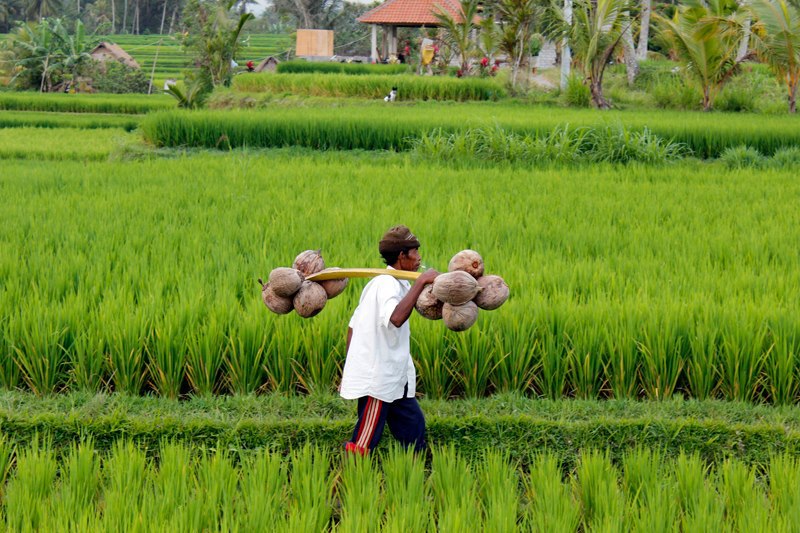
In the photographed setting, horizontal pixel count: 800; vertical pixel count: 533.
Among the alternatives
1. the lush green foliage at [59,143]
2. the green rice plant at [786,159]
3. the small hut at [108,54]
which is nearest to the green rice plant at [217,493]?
the green rice plant at [786,159]

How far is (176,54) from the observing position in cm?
4503

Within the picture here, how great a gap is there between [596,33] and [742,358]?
12480 millimetres

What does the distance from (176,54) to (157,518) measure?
4506 cm

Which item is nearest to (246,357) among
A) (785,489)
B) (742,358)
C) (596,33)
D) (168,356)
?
(168,356)

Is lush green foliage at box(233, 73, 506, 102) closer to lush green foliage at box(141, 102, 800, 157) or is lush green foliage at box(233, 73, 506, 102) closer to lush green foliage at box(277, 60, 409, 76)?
lush green foliage at box(277, 60, 409, 76)

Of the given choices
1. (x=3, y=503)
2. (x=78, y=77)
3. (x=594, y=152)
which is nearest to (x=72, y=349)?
(x=3, y=503)

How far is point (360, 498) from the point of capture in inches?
100.0

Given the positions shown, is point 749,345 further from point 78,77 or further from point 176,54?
point 176,54

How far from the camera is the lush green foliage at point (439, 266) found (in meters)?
3.91

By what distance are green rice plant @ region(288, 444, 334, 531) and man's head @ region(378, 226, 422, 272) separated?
2.05 ft

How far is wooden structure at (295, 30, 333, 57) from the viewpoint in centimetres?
3272

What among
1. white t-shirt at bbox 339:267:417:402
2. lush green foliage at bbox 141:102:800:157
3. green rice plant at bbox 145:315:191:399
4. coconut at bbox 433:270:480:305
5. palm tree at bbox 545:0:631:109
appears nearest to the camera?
coconut at bbox 433:270:480:305

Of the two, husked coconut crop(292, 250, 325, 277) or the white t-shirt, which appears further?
the white t-shirt

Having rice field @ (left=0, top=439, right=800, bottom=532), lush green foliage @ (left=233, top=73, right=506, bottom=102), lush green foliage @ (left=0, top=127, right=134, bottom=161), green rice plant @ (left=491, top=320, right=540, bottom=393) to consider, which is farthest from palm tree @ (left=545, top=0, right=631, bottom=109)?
rice field @ (left=0, top=439, right=800, bottom=532)
